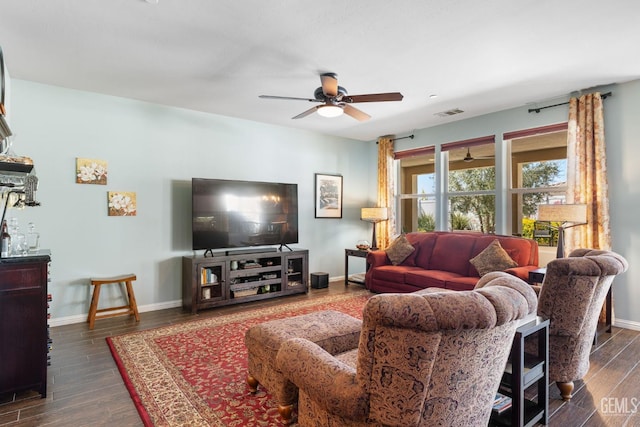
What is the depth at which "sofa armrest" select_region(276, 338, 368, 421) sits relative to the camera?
1317mm

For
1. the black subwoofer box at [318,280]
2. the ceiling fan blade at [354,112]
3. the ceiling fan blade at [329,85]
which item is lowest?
the black subwoofer box at [318,280]

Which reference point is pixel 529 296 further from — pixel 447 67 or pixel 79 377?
pixel 79 377

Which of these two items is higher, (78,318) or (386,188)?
(386,188)

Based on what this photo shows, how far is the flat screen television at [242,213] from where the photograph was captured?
455 cm

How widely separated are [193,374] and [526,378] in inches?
90.4

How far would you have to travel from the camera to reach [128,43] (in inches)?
113

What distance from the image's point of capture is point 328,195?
6215 millimetres

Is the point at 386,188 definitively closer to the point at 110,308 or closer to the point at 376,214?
the point at 376,214

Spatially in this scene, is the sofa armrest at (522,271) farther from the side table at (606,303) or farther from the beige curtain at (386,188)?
the beige curtain at (386,188)

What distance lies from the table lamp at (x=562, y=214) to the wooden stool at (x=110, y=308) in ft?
15.7

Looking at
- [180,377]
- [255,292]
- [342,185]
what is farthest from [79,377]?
[342,185]

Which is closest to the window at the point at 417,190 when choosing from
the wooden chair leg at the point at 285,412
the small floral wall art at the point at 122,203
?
the small floral wall art at the point at 122,203

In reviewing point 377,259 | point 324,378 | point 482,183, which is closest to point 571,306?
point 324,378

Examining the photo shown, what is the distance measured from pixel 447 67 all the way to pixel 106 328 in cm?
454
